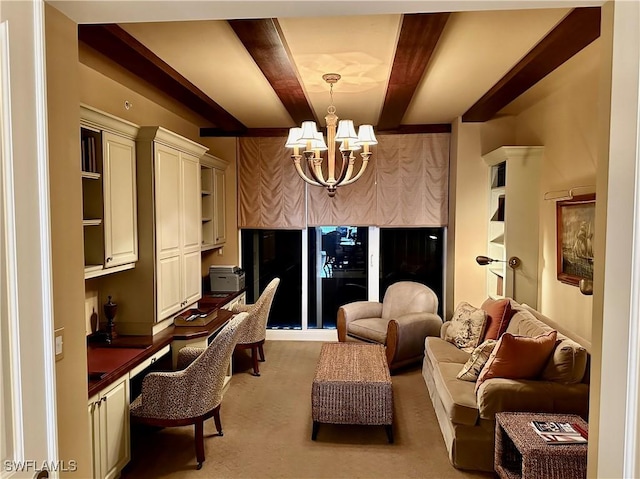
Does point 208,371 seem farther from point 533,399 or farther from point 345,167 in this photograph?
point 533,399

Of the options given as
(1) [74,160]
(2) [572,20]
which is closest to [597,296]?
(2) [572,20]

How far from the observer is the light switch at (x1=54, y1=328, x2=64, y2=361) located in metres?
1.59

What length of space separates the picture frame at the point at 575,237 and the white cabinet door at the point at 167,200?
3.22 metres

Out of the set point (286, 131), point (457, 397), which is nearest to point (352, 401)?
point (457, 397)

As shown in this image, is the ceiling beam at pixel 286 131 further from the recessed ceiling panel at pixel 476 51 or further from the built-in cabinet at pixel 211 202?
the recessed ceiling panel at pixel 476 51

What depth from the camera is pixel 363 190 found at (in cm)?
562

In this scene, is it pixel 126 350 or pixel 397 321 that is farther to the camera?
pixel 397 321

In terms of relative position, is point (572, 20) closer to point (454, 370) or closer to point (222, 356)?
point (454, 370)

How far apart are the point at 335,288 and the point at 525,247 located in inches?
99.9

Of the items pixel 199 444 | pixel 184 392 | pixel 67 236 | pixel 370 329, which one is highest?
pixel 67 236

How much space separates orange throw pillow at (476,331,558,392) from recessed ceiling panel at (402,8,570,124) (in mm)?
1853

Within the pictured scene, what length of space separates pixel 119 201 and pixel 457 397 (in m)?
2.71

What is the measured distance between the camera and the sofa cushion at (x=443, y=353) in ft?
12.4

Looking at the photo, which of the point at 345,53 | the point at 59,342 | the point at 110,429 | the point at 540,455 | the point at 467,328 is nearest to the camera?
the point at 59,342
